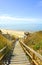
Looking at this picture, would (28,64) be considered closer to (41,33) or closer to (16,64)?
(16,64)

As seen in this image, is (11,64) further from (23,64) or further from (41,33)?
(41,33)

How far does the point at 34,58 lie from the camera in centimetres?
1134

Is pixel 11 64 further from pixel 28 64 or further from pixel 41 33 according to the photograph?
pixel 41 33

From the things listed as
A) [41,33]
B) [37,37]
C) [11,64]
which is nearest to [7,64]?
[11,64]

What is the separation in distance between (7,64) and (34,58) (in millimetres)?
1606

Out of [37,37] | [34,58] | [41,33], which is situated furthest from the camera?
[41,33]

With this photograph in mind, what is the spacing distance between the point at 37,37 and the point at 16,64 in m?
15.6

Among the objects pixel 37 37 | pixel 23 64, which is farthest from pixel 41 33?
pixel 23 64

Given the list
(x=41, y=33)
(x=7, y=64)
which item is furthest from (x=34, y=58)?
(x=41, y=33)

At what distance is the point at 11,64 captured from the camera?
467 inches

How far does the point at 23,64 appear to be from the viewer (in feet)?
39.4

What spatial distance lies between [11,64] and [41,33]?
18.1 metres

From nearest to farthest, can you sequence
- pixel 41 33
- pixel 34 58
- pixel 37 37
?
pixel 34 58 < pixel 37 37 < pixel 41 33

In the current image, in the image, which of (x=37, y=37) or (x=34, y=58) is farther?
(x=37, y=37)
